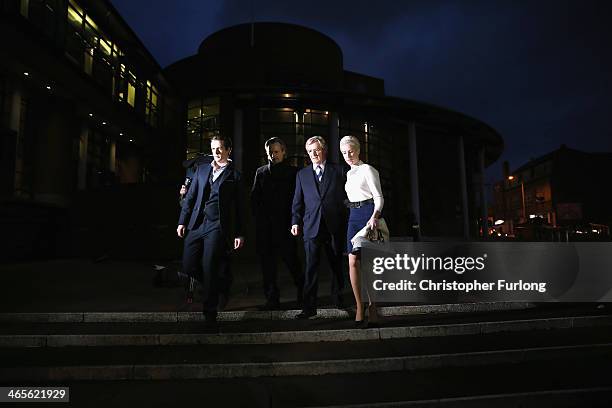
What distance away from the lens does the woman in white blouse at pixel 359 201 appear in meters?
3.87

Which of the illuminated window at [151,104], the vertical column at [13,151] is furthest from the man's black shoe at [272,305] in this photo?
the illuminated window at [151,104]

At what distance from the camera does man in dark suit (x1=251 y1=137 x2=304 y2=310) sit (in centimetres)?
468

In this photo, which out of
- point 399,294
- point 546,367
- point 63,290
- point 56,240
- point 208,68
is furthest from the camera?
point 208,68

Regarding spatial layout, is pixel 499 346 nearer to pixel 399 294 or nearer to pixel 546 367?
pixel 546 367

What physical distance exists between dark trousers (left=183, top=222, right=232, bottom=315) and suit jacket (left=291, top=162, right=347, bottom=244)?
0.94 metres

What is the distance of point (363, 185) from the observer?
3949 mm

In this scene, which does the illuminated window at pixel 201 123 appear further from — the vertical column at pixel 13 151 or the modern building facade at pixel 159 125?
the vertical column at pixel 13 151

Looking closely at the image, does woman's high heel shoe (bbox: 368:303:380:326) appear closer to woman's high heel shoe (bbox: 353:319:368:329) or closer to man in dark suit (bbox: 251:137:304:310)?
woman's high heel shoe (bbox: 353:319:368:329)

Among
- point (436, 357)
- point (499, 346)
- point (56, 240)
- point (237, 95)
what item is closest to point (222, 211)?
point (436, 357)

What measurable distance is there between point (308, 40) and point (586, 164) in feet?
133

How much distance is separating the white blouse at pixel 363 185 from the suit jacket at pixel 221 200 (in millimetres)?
1340

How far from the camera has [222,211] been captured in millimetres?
4137

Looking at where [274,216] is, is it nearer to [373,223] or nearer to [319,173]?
[319,173]

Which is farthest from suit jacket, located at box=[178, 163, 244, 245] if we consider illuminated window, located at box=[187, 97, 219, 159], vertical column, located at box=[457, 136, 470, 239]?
vertical column, located at box=[457, 136, 470, 239]
